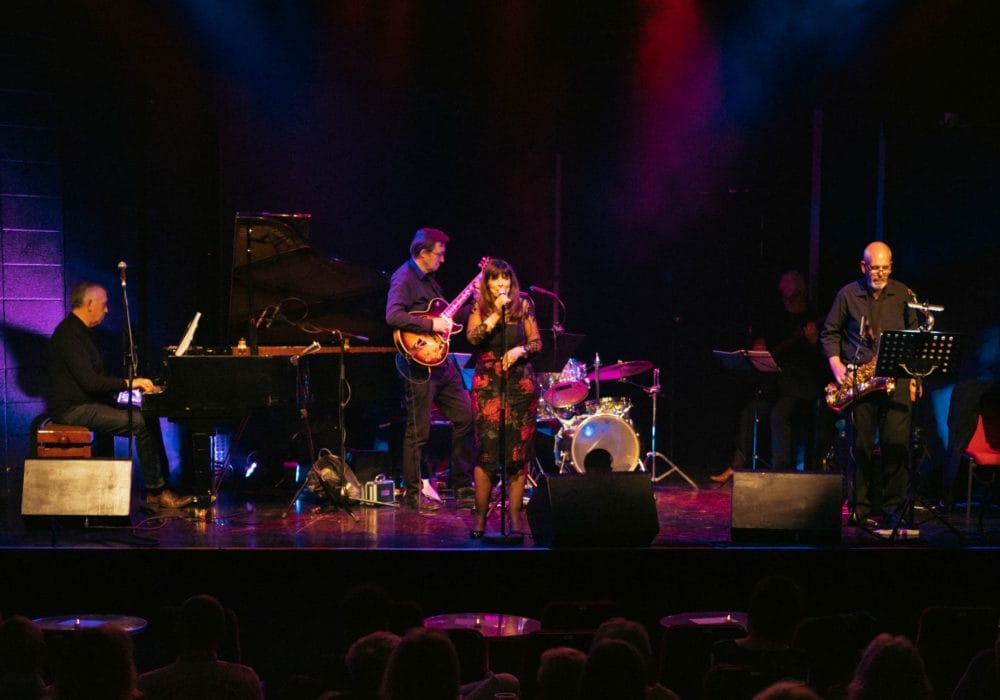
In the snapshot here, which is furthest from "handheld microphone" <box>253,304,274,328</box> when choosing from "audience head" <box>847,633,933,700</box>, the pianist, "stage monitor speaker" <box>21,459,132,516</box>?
"audience head" <box>847,633,933,700</box>

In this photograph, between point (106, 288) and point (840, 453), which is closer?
point (106, 288)

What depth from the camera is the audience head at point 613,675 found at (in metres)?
3.27

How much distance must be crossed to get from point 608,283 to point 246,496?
426cm

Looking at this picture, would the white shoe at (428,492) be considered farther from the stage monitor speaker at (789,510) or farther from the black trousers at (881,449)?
the black trousers at (881,449)

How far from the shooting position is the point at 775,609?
184 inches

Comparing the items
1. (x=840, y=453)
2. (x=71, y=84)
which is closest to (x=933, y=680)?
(x=840, y=453)

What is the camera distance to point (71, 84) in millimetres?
9539

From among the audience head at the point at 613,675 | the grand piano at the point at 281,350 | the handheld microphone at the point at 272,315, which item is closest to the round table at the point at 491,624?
the audience head at the point at 613,675

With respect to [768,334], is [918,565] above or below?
below

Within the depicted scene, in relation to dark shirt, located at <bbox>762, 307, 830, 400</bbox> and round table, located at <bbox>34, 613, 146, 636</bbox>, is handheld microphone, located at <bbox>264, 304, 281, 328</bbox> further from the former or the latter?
dark shirt, located at <bbox>762, 307, 830, 400</bbox>

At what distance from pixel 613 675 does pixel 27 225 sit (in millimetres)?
7714

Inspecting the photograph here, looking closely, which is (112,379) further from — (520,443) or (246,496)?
(520,443)

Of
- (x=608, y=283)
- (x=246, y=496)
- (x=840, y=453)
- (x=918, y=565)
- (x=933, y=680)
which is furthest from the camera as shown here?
(x=608, y=283)

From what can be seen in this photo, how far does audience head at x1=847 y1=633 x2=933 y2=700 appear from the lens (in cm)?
349
